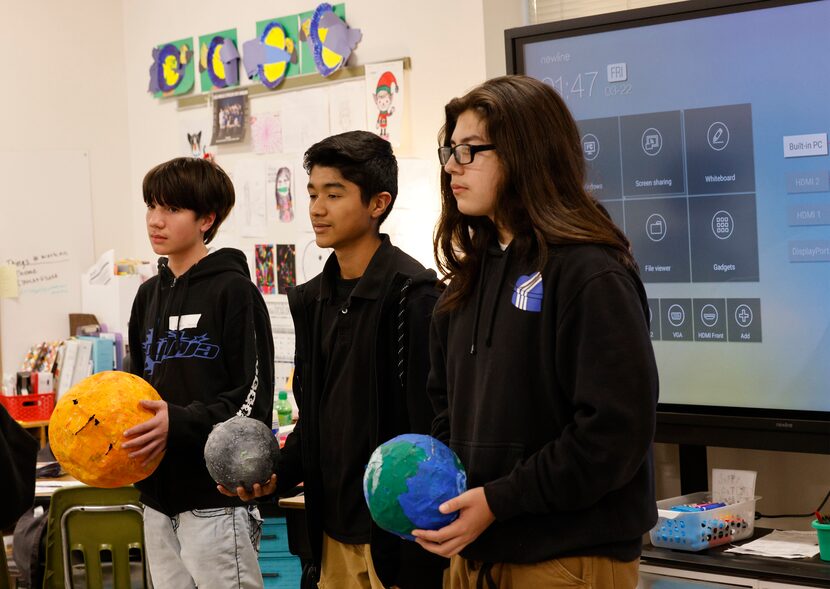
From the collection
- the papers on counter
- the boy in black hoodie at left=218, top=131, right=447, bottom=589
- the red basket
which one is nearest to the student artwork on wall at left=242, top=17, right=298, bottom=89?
the red basket

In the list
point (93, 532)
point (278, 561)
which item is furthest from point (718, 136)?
point (93, 532)

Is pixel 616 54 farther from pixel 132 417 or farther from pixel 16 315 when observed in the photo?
pixel 16 315

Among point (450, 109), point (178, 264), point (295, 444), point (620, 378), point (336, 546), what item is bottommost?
point (336, 546)

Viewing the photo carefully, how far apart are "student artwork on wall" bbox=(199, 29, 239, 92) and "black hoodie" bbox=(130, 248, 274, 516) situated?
2.33 metres

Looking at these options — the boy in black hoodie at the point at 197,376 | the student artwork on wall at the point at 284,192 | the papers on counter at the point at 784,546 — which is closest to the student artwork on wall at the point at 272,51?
the student artwork on wall at the point at 284,192

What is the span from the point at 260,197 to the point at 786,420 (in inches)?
108

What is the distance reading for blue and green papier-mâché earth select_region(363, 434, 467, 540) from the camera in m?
1.61

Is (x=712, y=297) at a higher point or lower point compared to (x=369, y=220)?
lower

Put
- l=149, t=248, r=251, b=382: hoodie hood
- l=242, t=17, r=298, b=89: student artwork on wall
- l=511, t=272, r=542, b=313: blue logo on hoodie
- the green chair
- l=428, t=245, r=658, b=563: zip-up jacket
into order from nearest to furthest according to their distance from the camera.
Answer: l=428, t=245, r=658, b=563: zip-up jacket, l=511, t=272, r=542, b=313: blue logo on hoodie, l=149, t=248, r=251, b=382: hoodie hood, the green chair, l=242, t=17, r=298, b=89: student artwork on wall

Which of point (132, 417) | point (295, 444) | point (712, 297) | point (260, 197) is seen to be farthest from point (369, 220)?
point (260, 197)

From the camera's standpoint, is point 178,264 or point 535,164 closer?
point 535,164

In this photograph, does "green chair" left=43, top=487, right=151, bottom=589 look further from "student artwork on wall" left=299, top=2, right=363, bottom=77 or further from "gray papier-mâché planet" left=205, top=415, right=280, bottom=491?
"student artwork on wall" left=299, top=2, right=363, bottom=77

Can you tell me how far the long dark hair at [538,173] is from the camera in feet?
5.49

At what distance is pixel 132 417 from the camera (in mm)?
2270
